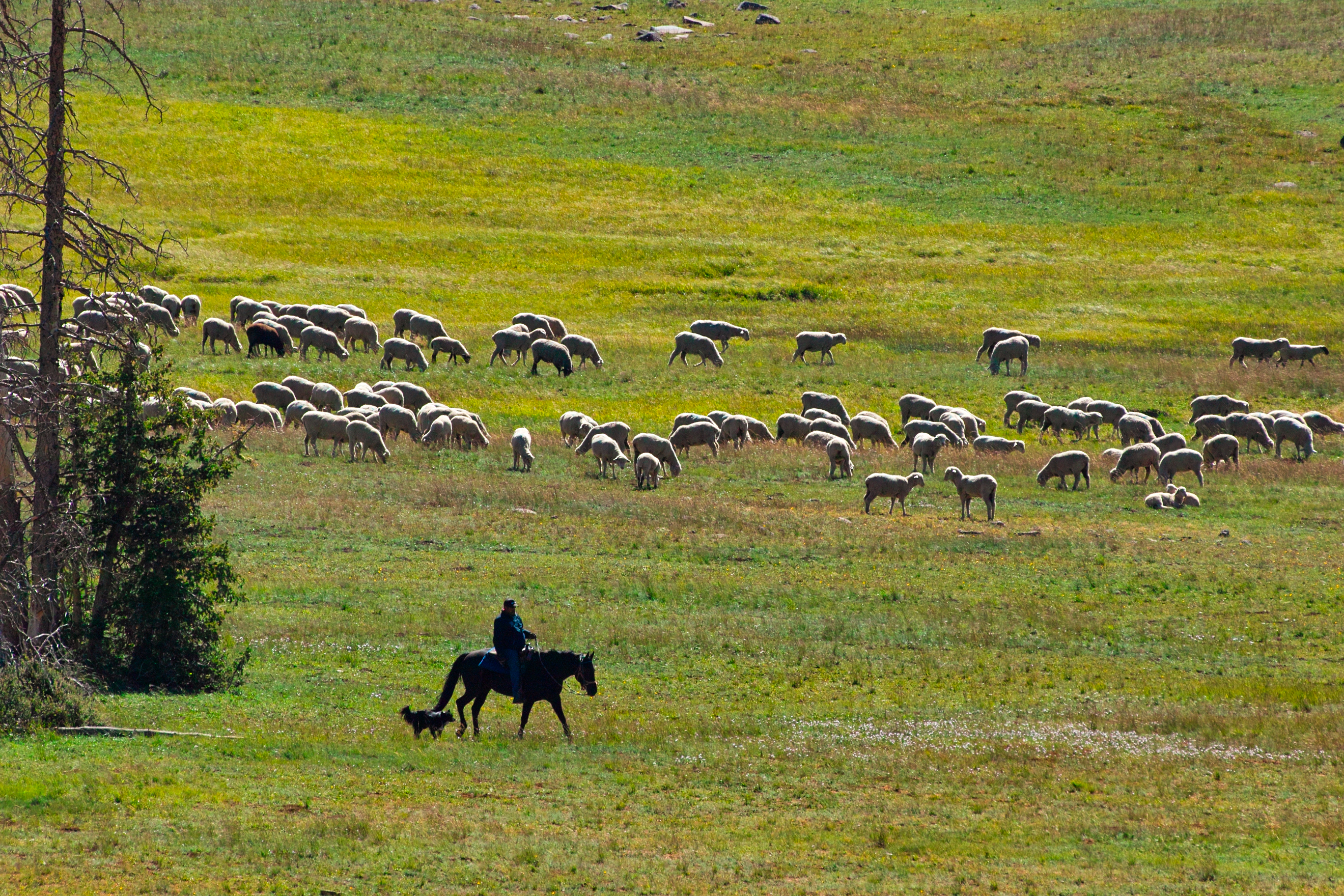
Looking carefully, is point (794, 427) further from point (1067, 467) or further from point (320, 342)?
point (320, 342)

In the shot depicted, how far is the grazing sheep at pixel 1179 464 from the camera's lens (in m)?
36.0

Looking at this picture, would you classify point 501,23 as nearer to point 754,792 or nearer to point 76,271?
point 76,271

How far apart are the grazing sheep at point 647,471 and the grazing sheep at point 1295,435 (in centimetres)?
1762

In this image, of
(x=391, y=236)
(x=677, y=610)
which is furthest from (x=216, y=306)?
(x=677, y=610)

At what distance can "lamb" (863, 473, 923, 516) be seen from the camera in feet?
105

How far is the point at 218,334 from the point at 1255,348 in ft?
111

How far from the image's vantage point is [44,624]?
17391 millimetres

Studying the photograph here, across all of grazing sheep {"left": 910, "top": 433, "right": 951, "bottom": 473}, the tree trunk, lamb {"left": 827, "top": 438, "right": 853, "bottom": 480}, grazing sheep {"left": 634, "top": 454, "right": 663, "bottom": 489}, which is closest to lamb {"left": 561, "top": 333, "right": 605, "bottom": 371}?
lamb {"left": 827, "top": 438, "right": 853, "bottom": 480}

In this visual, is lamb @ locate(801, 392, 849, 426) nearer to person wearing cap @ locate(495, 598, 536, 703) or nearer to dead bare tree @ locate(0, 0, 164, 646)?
person wearing cap @ locate(495, 598, 536, 703)

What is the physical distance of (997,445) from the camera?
39438 mm

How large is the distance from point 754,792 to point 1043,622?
10012 millimetres

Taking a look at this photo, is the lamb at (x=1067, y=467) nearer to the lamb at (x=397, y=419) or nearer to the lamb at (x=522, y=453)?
the lamb at (x=522, y=453)

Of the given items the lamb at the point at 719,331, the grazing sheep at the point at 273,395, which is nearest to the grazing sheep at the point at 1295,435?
the lamb at the point at 719,331

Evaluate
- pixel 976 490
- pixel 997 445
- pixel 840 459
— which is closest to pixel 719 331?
pixel 997 445
